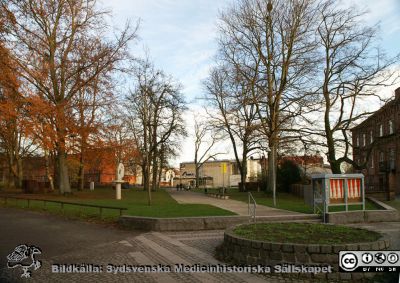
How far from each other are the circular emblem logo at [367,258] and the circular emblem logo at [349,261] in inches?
5.4

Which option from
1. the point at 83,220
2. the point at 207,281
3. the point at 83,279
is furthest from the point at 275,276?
the point at 83,220

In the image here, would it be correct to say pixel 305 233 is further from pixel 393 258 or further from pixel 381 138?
pixel 381 138

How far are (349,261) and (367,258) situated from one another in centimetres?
35

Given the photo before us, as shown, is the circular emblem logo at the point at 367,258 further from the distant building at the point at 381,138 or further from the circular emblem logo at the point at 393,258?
the distant building at the point at 381,138

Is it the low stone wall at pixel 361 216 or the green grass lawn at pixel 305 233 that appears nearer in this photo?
the green grass lawn at pixel 305 233

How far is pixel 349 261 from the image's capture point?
24.3 ft

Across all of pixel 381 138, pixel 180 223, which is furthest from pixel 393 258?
pixel 381 138

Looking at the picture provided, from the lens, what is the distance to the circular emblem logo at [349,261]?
24.2ft

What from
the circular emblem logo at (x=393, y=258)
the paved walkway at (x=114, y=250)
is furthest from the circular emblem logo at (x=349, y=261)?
the paved walkway at (x=114, y=250)

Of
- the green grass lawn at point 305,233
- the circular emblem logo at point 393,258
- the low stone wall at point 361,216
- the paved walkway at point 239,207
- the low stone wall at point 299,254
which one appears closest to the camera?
the circular emblem logo at point 393,258

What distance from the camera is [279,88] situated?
32.1 meters

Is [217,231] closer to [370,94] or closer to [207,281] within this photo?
[207,281]

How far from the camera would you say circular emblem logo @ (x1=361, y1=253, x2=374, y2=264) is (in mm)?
7436

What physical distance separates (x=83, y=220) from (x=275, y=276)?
36.8 feet
